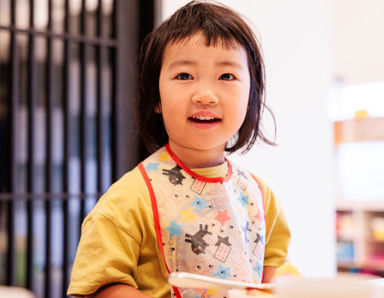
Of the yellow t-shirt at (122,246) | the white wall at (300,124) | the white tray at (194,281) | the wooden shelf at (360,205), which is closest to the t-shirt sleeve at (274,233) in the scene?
the yellow t-shirt at (122,246)

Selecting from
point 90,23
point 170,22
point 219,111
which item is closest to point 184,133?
point 219,111

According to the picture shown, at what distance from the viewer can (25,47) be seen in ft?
5.93

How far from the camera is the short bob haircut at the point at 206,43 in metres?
0.92

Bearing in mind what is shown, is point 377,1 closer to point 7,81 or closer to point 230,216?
point 7,81

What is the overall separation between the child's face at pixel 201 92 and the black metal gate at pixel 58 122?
1.01 metres

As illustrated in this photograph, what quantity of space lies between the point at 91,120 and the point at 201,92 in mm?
1172

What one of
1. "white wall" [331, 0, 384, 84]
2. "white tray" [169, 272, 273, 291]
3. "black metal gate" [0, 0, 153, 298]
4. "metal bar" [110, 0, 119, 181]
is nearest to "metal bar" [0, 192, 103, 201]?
"black metal gate" [0, 0, 153, 298]

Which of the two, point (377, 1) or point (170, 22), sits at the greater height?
point (377, 1)

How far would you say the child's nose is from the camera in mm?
861

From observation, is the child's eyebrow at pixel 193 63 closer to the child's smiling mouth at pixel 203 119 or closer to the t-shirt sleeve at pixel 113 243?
the child's smiling mouth at pixel 203 119

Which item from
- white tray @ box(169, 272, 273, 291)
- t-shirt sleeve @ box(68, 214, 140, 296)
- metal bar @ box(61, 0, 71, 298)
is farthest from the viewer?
metal bar @ box(61, 0, 71, 298)

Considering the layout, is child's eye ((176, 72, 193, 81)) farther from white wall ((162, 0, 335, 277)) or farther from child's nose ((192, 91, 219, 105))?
white wall ((162, 0, 335, 277))

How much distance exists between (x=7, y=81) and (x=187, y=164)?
1.03m

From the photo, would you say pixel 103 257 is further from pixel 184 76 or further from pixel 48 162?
pixel 48 162
